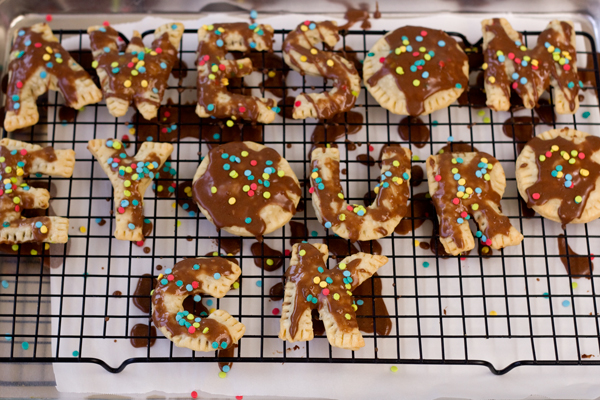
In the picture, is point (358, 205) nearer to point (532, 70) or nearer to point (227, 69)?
point (227, 69)

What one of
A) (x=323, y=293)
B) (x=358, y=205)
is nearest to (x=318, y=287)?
(x=323, y=293)

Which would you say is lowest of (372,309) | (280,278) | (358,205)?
(372,309)

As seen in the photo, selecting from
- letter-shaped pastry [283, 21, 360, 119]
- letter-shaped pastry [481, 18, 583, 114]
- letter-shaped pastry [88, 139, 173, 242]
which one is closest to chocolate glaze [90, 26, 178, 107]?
letter-shaped pastry [88, 139, 173, 242]

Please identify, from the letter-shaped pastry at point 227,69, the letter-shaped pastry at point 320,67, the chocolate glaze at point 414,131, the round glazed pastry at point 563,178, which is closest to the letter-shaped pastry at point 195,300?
the letter-shaped pastry at point 227,69

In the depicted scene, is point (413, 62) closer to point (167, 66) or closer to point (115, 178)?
point (167, 66)

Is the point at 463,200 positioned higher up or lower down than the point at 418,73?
lower down

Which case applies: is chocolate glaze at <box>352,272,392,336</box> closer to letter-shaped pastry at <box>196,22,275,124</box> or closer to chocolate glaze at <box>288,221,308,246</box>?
chocolate glaze at <box>288,221,308,246</box>
